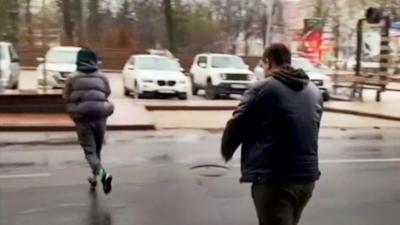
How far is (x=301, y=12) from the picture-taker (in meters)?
64.9

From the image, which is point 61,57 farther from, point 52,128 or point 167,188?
point 167,188

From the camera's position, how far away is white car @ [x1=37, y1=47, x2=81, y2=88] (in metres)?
23.0

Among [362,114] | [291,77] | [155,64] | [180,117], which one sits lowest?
[362,114]

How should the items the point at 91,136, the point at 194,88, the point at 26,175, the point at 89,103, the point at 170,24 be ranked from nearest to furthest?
1. the point at 89,103
2. the point at 91,136
3. the point at 26,175
4. the point at 194,88
5. the point at 170,24

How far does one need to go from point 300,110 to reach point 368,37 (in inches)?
1199

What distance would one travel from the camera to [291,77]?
12.3 feet

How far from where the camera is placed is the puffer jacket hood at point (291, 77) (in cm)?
373

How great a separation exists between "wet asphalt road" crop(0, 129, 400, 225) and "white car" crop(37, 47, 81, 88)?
436 inches

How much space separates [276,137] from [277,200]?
36 centimetres

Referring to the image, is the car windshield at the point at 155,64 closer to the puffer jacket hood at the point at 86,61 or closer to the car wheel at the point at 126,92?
the car wheel at the point at 126,92

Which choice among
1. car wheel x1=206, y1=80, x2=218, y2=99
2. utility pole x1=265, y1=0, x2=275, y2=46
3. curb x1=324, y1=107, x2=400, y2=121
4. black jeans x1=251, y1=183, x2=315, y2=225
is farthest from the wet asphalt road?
utility pole x1=265, y1=0, x2=275, y2=46

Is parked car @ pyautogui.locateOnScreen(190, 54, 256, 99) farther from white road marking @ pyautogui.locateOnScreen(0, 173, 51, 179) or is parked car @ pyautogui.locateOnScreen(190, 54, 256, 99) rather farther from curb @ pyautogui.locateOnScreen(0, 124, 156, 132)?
white road marking @ pyautogui.locateOnScreen(0, 173, 51, 179)

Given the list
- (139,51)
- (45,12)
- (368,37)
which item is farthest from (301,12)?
(368,37)

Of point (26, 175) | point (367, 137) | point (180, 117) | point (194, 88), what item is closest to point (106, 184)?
point (26, 175)
